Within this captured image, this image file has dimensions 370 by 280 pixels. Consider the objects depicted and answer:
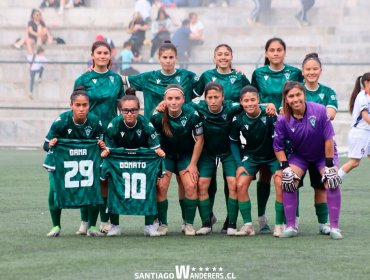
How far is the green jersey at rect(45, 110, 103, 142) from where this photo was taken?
1137cm

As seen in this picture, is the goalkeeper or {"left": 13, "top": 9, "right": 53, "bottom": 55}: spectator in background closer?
the goalkeeper

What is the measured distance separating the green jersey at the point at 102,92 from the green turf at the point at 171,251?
3.68 ft

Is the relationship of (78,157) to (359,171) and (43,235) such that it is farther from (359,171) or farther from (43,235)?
(359,171)

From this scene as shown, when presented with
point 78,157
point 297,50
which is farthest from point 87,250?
point 297,50

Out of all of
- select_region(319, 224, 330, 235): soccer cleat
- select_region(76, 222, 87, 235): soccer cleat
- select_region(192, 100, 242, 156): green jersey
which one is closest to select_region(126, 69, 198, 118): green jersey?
select_region(192, 100, 242, 156): green jersey

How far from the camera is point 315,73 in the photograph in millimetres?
11500

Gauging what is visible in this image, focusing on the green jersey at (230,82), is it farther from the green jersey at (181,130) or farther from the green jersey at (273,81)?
the green jersey at (181,130)

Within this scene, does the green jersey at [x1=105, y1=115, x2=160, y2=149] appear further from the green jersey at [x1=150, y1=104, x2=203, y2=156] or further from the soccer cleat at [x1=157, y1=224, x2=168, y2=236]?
the soccer cleat at [x1=157, y1=224, x2=168, y2=236]

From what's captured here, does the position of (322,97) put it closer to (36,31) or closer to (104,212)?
(104,212)

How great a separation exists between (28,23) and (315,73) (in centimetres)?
1939

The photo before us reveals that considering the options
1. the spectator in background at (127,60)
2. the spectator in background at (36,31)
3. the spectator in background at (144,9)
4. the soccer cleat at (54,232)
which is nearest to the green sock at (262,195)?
the soccer cleat at (54,232)

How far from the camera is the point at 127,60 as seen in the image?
88.1 feet

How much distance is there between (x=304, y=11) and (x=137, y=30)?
4223 mm

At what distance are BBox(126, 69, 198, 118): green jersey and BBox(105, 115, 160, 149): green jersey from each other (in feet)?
1.89
